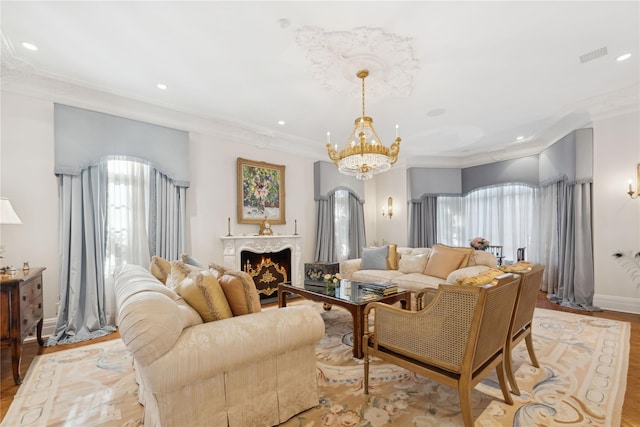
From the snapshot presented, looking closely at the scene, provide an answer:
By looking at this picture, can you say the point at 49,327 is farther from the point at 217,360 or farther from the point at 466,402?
the point at 466,402

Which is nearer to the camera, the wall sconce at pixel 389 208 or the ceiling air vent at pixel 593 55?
the ceiling air vent at pixel 593 55

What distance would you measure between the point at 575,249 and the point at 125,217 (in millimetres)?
6713

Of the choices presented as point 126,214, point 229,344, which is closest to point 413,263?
point 229,344

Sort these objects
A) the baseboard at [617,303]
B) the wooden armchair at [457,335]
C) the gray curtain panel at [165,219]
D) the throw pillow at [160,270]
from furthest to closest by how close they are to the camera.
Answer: the gray curtain panel at [165,219]
the baseboard at [617,303]
the throw pillow at [160,270]
the wooden armchair at [457,335]

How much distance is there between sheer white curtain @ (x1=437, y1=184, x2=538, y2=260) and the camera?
6246mm

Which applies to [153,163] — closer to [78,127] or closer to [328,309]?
[78,127]

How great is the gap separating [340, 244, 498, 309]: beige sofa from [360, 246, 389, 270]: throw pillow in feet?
0.14

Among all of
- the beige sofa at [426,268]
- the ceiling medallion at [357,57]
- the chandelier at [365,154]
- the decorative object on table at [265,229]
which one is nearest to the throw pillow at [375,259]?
the beige sofa at [426,268]

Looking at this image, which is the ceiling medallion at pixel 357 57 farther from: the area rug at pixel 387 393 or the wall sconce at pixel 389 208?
the wall sconce at pixel 389 208

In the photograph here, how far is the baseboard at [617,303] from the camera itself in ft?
13.4

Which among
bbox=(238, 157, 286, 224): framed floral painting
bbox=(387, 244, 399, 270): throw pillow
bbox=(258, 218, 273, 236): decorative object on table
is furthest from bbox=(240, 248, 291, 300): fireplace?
bbox=(387, 244, 399, 270): throw pillow

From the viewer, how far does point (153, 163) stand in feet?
13.6

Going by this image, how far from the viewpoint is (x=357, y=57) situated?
2898 mm

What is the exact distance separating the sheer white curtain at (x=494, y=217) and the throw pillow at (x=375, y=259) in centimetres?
287
